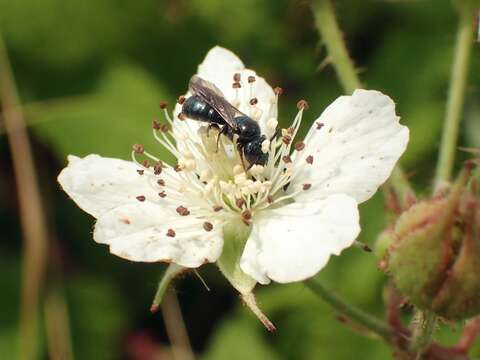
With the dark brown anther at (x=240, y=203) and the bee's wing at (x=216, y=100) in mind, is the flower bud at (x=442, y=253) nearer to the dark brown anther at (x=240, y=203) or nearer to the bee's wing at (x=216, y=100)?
the dark brown anther at (x=240, y=203)

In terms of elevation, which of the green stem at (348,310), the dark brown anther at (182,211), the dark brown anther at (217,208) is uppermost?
the dark brown anther at (182,211)

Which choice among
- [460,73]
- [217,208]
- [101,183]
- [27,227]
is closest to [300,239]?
[217,208]

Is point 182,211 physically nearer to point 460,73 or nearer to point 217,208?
point 217,208

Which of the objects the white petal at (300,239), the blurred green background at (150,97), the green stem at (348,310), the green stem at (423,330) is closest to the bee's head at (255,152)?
the white petal at (300,239)

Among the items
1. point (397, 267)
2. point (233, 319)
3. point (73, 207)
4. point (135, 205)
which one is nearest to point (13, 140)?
point (73, 207)

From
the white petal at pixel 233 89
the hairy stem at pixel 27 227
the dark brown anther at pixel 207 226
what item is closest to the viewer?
the dark brown anther at pixel 207 226

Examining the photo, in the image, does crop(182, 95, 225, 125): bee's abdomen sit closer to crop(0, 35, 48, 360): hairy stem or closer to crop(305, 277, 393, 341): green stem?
crop(305, 277, 393, 341): green stem

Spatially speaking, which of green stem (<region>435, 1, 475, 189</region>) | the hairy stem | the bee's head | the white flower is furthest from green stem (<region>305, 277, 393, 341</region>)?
the hairy stem
